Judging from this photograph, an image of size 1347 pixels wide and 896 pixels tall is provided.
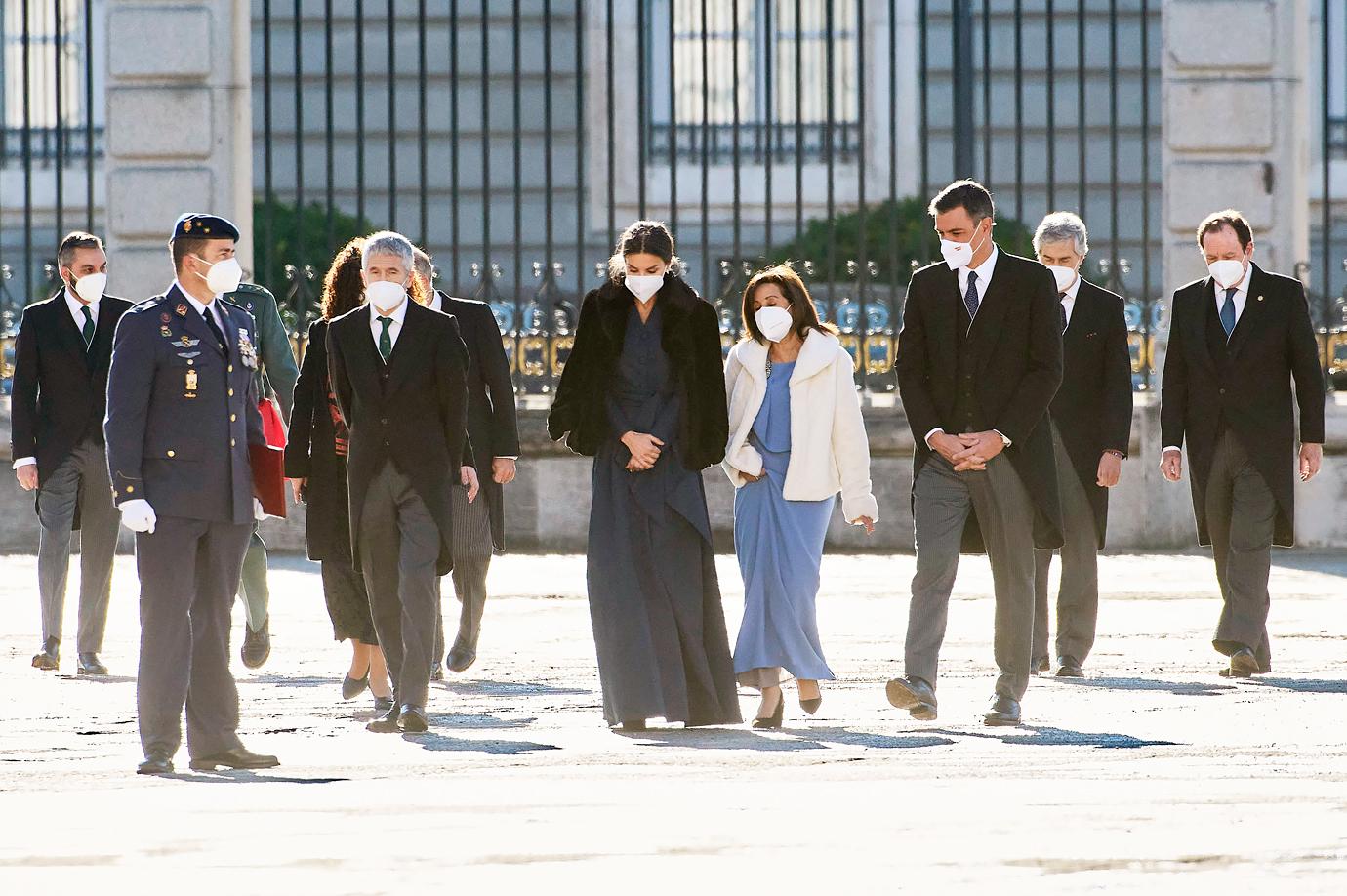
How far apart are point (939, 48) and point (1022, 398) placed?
13181 millimetres

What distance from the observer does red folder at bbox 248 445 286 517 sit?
22.8 feet

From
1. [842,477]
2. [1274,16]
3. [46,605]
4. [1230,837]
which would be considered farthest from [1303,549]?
[1230,837]

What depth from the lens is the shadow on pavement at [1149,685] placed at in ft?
27.1

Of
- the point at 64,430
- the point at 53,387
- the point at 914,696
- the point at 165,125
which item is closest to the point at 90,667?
the point at 64,430

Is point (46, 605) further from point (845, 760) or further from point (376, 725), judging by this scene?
point (845, 760)

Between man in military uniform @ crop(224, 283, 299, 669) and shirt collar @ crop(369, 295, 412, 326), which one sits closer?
shirt collar @ crop(369, 295, 412, 326)

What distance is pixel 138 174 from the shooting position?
1370 centimetres

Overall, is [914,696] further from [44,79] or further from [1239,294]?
[44,79]

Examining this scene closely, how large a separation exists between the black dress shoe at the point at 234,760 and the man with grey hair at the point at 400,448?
0.76 meters

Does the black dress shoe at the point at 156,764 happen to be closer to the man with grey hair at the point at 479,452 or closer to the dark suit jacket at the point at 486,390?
the man with grey hair at the point at 479,452

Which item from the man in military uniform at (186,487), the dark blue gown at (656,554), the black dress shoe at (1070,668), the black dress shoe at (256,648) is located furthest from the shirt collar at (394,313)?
the black dress shoe at (1070,668)

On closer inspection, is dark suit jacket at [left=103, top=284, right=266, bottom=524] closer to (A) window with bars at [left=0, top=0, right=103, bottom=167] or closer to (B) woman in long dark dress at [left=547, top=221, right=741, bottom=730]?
(B) woman in long dark dress at [left=547, top=221, right=741, bottom=730]

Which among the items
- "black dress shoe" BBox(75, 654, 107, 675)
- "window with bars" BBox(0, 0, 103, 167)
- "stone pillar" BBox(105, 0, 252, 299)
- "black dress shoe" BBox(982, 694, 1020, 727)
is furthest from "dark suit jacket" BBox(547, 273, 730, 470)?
"window with bars" BBox(0, 0, 103, 167)

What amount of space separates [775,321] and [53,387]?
3064 millimetres
